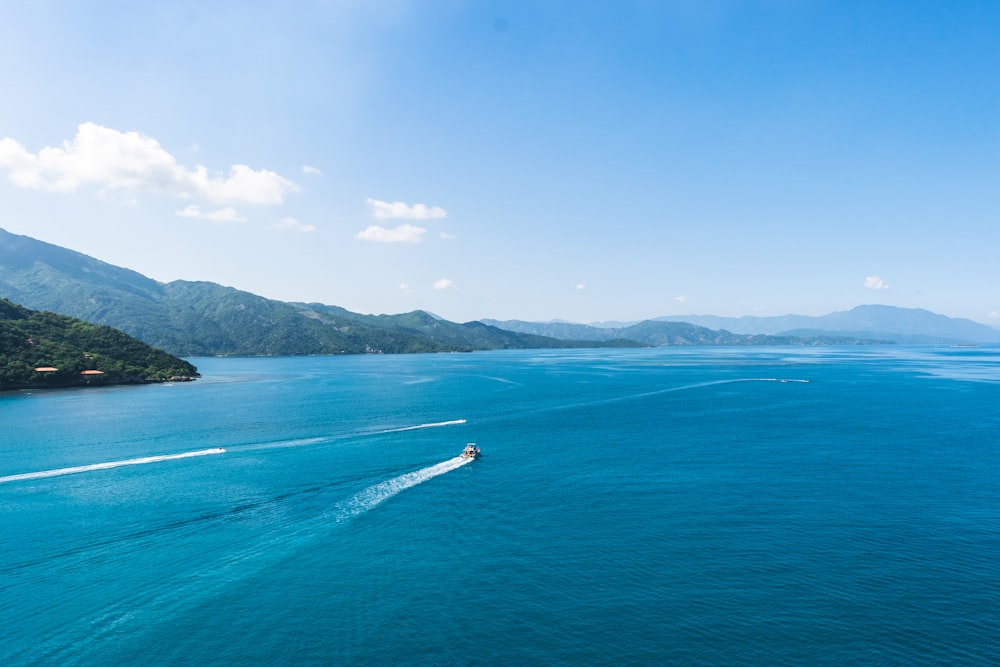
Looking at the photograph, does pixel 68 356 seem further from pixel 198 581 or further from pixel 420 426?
pixel 198 581

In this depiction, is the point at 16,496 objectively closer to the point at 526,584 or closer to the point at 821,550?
the point at 526,584

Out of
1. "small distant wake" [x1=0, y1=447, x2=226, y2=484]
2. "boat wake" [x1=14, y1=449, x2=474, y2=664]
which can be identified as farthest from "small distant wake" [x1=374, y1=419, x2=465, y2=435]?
"boat wake" [x1=14, y1=449, x2=474, y2=664]

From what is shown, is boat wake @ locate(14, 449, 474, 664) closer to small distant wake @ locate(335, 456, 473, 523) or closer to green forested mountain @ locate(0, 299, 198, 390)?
small distant wake @ locate(335, 456, 473, 523)

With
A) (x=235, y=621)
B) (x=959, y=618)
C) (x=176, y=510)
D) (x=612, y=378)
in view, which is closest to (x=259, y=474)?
(x=176, y=510)

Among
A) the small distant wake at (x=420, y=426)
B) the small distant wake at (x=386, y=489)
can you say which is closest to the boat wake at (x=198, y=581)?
the small distant wake at (x=386, y=489)

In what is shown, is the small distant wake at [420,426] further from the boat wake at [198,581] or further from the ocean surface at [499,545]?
the boat wake at [198,581]

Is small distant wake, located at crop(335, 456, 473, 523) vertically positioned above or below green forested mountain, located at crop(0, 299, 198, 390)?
below
